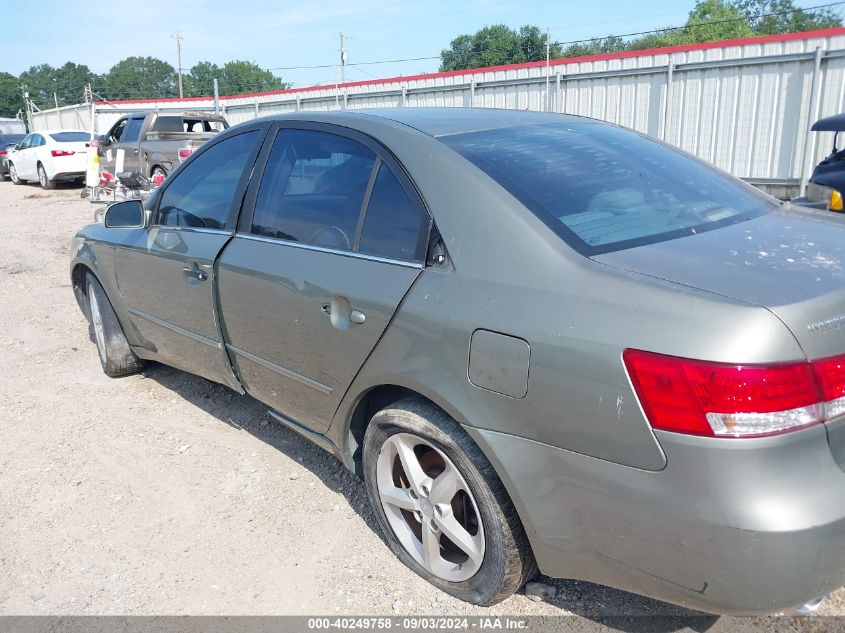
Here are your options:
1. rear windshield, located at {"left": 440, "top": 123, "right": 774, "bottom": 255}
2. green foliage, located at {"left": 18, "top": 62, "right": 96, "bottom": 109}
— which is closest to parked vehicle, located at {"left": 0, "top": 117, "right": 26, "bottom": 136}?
rear windshield, located at {"left": 440, "top": 123, "right": 774, "bottom": 255}

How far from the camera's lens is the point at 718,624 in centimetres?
231

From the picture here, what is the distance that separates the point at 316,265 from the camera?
9.04 feet

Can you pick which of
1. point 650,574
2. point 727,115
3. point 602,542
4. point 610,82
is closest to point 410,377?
point 602,542

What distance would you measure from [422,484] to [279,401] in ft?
3.17

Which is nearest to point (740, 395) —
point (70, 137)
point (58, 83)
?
point (70, 137)

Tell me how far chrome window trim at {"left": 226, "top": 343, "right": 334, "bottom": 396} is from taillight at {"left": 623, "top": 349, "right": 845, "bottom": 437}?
1390 mm

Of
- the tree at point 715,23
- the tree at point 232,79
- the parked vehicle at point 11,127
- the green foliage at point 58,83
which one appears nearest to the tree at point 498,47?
the tree at point 715,23

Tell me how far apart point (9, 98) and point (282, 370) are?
4874 inches

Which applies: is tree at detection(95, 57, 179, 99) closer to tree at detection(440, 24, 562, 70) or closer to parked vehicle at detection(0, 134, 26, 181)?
tree at detection(440, 24, 562, 70)

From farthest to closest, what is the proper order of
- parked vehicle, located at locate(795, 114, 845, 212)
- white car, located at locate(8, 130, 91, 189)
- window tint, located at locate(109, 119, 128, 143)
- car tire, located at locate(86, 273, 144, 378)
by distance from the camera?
A: white car, located at locate(8, 130, 91, 189), window tint, located at locate(109, 119, 128, 143), parked vehicle, located at locate(795, 114, 845, 212), car tire, located at locate(86, 273, 144, 378)

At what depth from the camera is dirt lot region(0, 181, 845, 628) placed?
8.44ft

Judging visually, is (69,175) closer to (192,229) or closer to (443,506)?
Result: (192,229)

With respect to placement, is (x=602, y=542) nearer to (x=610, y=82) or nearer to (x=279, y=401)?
(x=279, y=401)

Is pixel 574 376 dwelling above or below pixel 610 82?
below
